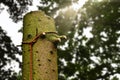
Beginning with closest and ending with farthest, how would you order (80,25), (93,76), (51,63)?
(51,63) → (93,76) → (80,25)

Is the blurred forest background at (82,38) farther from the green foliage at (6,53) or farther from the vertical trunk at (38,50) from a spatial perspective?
the vertical trunk at (38,50)

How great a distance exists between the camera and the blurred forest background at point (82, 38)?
12008 millimetres

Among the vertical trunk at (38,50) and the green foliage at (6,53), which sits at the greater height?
the green foliage at (6,53)

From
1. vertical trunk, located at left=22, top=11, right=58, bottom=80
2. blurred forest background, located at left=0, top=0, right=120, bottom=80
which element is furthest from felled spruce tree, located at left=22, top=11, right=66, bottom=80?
blurred forest background, located at left=0, top=0, right=120, bottom=80

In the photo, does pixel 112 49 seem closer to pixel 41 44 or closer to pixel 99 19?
pixel 99 19

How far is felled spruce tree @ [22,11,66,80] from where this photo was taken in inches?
63.6

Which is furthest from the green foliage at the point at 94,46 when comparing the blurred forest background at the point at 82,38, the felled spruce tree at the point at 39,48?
the felled spruce tree at the point at 39,48

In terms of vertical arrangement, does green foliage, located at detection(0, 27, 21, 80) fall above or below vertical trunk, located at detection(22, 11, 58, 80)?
above

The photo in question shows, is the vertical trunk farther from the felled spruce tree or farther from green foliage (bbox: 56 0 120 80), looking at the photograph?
green foliage (bbox: 56 0 120 80)

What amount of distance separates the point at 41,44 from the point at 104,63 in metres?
11.0

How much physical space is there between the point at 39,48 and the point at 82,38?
10967 millimetres

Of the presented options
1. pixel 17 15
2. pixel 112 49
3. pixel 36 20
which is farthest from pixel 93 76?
pixel 36 20

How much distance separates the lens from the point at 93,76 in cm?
1196

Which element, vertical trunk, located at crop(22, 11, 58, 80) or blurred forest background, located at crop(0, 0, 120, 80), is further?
blurred forest background, located at crop(0, 0, 120, 80)
